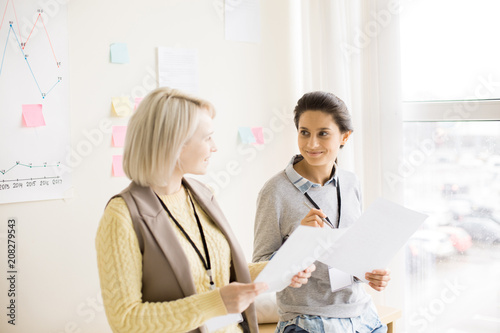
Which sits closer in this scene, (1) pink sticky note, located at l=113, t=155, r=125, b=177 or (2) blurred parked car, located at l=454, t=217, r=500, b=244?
Result: (1) pink sticky note, located at l=113, t=155, r=125, b=177

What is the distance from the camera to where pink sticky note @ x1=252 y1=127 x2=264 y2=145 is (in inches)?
109

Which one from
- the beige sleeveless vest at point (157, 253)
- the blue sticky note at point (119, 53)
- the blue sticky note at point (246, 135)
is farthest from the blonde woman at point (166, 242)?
the blue sticky note at point (246, 135)

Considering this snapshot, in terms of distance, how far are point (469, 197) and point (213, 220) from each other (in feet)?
5.00

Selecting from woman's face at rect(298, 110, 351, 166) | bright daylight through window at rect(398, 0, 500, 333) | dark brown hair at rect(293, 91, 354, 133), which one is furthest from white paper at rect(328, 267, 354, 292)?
bright daylight through window at rect(398, 0, 500, 333)

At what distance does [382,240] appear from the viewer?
1.61m

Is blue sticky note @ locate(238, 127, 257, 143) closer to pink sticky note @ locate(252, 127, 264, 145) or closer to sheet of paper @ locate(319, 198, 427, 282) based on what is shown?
pink sticky note @ locate(252, 127, 264, 145)

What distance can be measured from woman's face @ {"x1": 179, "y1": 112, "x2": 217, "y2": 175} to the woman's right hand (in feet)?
1.16

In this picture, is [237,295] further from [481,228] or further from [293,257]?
[481,228]

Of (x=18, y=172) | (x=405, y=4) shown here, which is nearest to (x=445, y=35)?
(x=405, y=4)

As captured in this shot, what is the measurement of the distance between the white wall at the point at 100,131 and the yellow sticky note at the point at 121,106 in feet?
0.10

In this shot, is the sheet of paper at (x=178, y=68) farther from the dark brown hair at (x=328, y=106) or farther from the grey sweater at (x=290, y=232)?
the grey sweater at (x=290, y=232)

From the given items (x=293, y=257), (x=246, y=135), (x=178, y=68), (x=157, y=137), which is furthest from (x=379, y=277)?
(x=178, y=68)

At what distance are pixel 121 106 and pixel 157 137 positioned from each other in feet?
3.26

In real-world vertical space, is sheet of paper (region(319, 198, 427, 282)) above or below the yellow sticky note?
below
